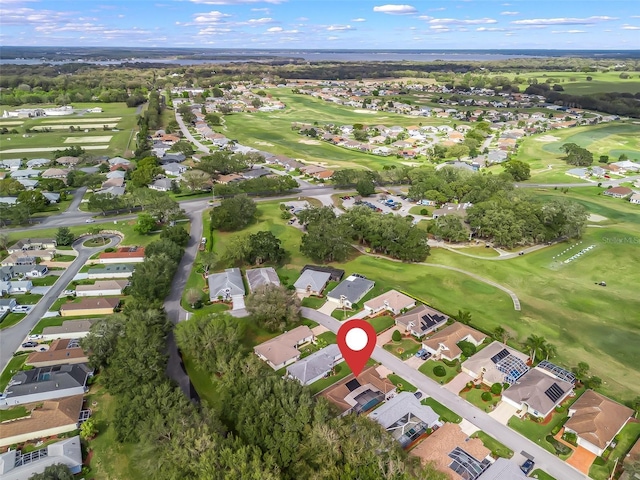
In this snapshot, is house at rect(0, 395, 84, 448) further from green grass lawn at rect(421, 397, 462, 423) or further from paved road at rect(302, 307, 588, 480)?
green grass lawn at rect(421, 397, 462, 423)

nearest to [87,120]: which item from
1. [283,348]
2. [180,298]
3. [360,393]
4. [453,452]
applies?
[180,298]

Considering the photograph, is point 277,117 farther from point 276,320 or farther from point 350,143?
point 276,320

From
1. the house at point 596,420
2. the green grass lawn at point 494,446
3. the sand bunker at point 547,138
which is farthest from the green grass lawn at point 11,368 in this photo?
the sand bunker at point 547,138

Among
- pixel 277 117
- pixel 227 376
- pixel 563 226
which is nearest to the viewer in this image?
pixel 227 376

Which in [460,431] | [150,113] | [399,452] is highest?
[150,113]

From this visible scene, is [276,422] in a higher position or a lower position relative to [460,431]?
higher

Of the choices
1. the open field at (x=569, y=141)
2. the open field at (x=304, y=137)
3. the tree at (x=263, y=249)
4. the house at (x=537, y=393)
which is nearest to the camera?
the house at (x=537, y=393)

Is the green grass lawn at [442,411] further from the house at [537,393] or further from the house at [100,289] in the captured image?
the house at [100,289]

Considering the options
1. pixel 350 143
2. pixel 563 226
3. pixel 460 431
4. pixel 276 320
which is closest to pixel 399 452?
pixel 460 431
